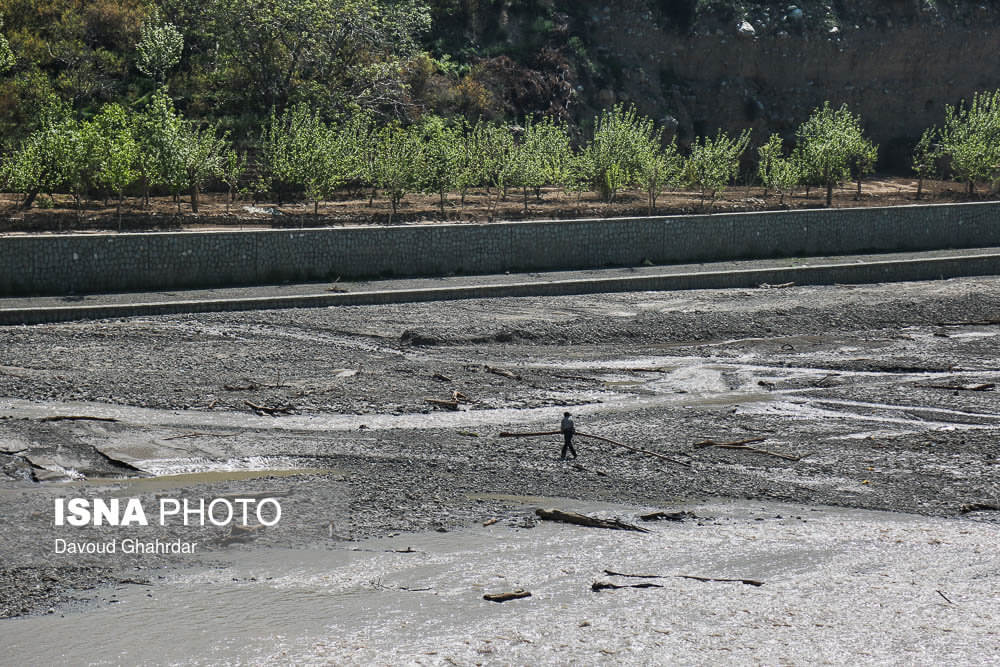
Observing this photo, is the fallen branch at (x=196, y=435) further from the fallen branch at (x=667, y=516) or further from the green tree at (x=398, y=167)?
the green tree at (x=398, y=167)

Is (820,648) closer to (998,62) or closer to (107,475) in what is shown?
(107,475)

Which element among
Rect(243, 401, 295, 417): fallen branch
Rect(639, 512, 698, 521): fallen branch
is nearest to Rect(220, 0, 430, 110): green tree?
Rect(243, 401, 295, 417): fallen branch

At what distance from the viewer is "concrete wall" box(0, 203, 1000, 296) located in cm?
2488

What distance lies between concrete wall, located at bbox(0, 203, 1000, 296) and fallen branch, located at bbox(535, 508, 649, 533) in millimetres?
14958

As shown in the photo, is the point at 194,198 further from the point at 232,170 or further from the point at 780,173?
the point at 780,173

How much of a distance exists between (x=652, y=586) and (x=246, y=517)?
477cm

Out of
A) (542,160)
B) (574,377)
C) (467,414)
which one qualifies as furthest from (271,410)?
(542,160)

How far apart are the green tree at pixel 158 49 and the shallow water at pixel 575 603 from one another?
30675 millimetres

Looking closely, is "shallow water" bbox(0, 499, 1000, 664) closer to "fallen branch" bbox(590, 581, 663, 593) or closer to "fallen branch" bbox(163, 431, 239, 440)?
"fallen branch" bbox(590, 581, 663, 593)

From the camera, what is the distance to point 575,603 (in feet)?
36.5

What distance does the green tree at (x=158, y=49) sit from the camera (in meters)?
38.6

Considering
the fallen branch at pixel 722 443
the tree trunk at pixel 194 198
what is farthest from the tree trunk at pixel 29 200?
the fallen branch at pixel 722 443

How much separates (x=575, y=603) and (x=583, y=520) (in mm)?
1979

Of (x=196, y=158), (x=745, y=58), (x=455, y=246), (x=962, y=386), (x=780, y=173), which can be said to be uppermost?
(x=745, y=58)
